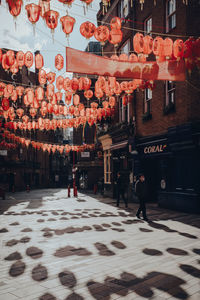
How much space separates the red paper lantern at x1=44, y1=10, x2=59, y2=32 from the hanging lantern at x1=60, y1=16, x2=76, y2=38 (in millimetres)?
287

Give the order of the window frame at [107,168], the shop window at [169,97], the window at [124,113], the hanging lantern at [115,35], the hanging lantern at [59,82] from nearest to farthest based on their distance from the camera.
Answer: the hanging lantern at [115,35] < the hanging lantern at [59,82] < the shop window at [169,97] < the window at [124,113] < the window frame at [107,168]

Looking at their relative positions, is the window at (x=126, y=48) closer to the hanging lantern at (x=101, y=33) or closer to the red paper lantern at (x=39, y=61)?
the red paper lantern at (x=39, y=61)

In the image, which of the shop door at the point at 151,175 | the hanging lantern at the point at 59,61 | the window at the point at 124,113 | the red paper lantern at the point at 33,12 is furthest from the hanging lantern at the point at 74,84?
the window at the point at 124,113

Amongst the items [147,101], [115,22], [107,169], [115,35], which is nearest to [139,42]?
[115,35]

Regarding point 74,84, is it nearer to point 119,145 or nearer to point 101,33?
point 101,33

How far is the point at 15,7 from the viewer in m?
6.34

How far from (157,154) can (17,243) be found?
1001cm

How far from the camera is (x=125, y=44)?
67.3 feet

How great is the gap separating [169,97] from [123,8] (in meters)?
9.78

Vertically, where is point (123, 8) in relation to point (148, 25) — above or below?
above

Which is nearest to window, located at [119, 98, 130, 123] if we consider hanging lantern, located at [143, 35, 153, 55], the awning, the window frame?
the awning

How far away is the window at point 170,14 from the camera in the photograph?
14.5 meters

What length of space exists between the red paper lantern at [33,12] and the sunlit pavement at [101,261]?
5.85m

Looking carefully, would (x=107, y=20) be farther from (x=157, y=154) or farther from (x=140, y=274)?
(x=140, y=274)
